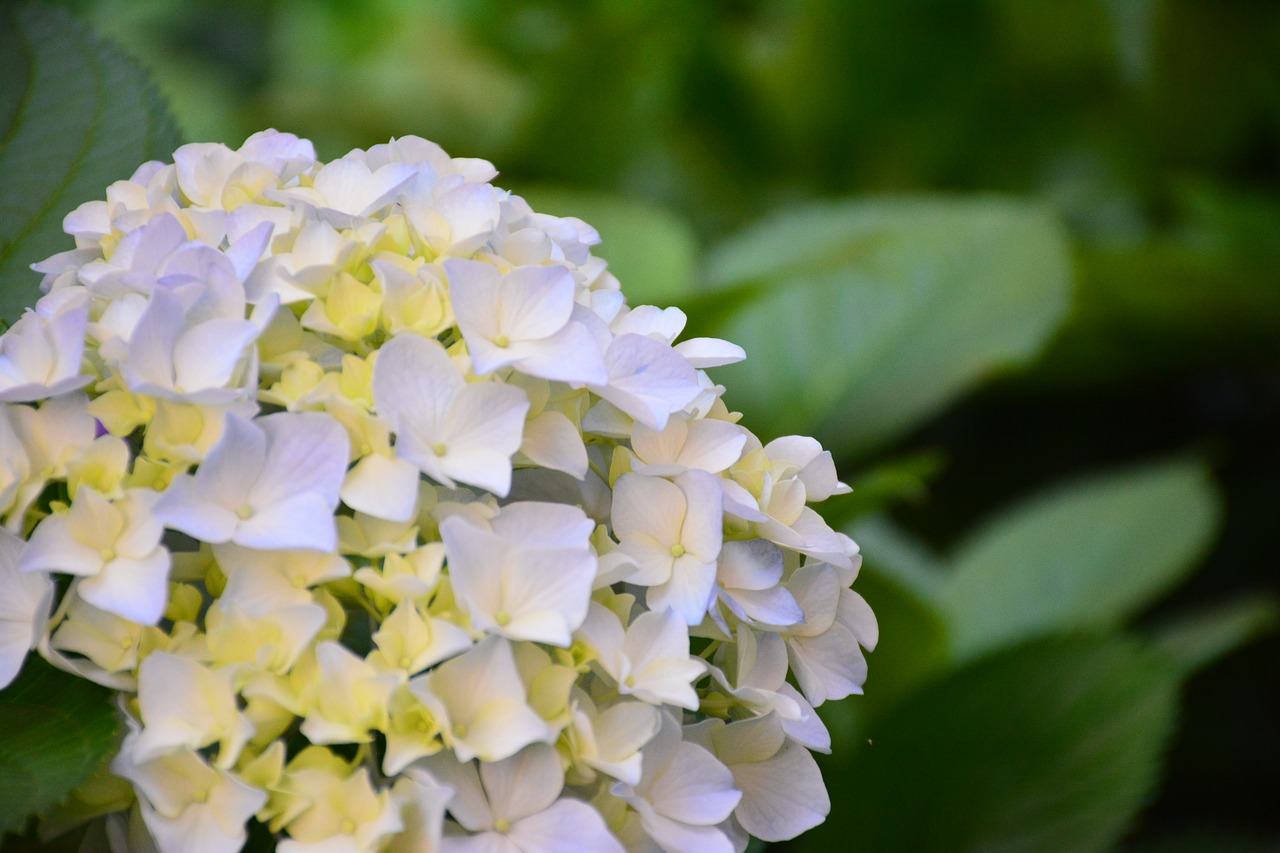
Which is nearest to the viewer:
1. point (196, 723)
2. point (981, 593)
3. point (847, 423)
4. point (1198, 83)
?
point (196, 723)

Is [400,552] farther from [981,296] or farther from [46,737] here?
[981,296]

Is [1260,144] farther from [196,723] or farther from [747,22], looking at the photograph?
[196,723]

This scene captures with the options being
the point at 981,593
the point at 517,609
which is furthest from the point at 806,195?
the point at 517,609

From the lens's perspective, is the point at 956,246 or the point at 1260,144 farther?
the point at 1260,144

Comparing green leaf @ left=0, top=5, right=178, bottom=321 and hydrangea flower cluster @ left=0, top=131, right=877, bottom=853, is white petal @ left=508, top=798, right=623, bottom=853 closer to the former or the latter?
hydrangea flower cluster @ left=0, top=131, right=877, bottom=853

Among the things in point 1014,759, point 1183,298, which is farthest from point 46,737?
point 1183,298

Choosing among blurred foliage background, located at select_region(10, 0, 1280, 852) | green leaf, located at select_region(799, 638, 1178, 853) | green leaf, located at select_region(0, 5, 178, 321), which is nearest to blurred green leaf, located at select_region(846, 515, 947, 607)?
blurred foliage background, located at select_region(10, 0, 1280, 852)

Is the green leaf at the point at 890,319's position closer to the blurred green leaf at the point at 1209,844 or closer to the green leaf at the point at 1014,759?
the green leaf at the point at 1014,759
